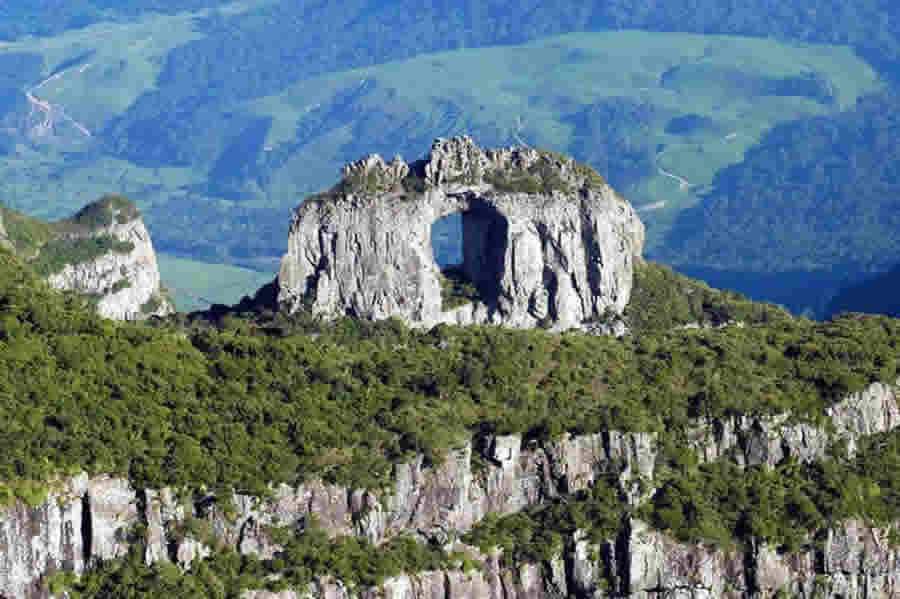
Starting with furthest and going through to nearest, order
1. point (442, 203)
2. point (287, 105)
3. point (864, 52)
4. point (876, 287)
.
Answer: point (287, 105) < point (864, 52) < point (876, 287) < point (442, 203)

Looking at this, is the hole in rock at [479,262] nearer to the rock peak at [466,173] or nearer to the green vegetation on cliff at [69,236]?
the rock peak at [466,173]

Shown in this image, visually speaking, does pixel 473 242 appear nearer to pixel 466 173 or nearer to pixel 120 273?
pixel 466 173

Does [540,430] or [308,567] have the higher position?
[540,430]

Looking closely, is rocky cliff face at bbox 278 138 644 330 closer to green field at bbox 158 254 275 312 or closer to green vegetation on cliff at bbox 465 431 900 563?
green vegetation on cliff at bbox 465 431 900 563

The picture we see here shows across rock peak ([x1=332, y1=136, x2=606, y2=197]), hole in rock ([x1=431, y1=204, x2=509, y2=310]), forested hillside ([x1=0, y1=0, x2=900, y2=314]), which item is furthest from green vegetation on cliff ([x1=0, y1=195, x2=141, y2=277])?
forested hillside ([x1=0, y1=0, x2=900, y2=314])

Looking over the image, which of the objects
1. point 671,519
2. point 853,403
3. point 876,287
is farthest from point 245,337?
point 876,287

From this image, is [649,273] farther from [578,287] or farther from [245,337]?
[245,337]
